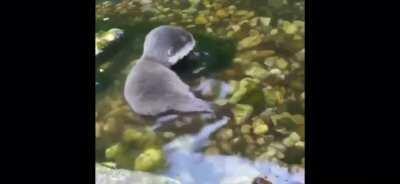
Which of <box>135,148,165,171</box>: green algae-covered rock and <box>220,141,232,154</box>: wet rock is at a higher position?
<box>220,141,232,154</box>: wet rock

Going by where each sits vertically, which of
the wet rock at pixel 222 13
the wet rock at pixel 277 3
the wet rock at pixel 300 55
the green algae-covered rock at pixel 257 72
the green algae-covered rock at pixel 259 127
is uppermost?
the wet rock at pixel 277 3

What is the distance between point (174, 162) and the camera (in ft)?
5.49

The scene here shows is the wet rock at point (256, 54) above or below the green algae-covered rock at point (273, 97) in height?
above

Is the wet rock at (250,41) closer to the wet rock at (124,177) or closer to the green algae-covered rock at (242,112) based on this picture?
the green algae-covered rock at (242,112)

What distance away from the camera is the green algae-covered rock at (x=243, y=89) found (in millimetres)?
1675

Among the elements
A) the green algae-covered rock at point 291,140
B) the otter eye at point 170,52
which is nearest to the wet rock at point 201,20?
the otter eye at point 170,52

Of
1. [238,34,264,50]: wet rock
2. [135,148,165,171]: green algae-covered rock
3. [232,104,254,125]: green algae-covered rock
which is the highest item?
[238,34,264,50]: wet rock

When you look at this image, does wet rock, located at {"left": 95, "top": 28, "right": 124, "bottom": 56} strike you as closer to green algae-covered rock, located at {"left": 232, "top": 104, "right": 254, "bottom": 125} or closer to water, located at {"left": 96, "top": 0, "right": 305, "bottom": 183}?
water, located at {"left": 96, "top": 0, "right": 305, "bottom": 183}

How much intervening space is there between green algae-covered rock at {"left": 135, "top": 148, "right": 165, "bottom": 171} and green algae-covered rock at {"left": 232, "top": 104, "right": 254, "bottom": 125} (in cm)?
27

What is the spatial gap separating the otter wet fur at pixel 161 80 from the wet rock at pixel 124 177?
0.20 metres

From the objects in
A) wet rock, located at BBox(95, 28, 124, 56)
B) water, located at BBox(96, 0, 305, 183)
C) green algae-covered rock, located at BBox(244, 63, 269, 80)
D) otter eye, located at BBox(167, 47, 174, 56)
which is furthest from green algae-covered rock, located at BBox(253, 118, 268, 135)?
wet rock, located at BBox(95, 28, 124, 56)

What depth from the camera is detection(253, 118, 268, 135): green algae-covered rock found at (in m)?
1.65

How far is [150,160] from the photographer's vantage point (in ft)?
5.49
